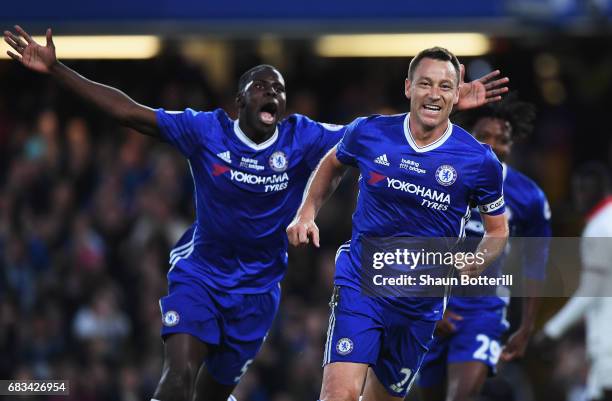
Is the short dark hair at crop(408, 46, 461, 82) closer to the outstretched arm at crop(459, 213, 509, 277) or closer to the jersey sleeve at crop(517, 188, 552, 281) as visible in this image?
the outstretched arm at crop(459, 213, 509, 277)

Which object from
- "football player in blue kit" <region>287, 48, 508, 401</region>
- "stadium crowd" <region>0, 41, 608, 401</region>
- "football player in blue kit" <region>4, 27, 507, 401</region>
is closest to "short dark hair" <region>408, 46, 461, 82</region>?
"football player in blue kit" <region>287, 48, 508, 401</region>

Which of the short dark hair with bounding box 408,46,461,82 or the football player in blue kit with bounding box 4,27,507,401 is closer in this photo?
the short dark hair with bounding box 408,46,461,82

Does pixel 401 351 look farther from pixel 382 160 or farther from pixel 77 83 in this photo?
pixel 77 83

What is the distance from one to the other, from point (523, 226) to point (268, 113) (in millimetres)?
1968

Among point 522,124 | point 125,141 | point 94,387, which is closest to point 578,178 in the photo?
point 522,124

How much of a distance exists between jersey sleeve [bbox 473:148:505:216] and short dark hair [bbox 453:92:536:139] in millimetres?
1642

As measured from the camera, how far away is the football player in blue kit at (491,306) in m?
8.72

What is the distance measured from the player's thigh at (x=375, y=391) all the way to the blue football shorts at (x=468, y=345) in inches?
48.4

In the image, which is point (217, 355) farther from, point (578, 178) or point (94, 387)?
point (94, 387)

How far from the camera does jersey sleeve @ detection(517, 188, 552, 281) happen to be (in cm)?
884

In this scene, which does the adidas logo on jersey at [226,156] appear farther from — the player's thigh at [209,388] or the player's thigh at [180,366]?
the player's thigh at [209,388]

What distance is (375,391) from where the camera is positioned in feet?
24.5

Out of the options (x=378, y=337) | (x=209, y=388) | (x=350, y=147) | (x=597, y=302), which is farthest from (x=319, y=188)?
(x=597, y=302)

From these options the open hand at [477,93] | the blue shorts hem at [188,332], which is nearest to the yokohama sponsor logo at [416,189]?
the open hand at [477,93]
